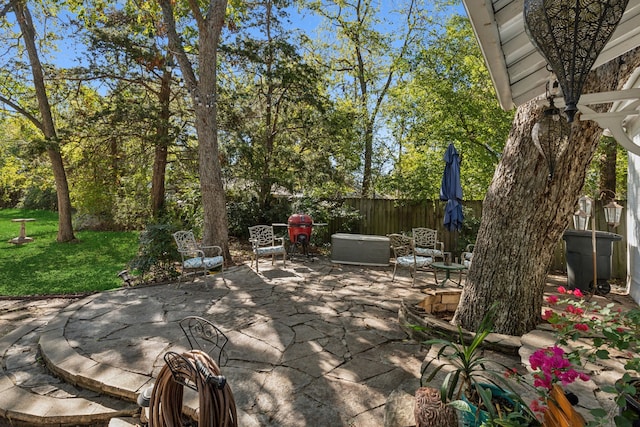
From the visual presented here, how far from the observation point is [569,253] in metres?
5.66

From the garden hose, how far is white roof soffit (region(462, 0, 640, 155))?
7.78 feet

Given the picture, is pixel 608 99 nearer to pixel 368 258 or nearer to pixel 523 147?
pixel 523 147

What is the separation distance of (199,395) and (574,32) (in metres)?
1.96

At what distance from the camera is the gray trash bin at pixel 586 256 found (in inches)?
210

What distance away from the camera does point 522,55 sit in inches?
105

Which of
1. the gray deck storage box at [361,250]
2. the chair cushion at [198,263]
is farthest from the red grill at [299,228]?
the chair cushion at [198,263]

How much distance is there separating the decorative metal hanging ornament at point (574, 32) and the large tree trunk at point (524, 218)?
203 cm

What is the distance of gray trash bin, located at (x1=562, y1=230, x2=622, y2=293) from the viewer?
534cm

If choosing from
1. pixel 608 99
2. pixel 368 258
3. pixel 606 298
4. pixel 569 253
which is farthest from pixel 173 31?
pixel 606 298

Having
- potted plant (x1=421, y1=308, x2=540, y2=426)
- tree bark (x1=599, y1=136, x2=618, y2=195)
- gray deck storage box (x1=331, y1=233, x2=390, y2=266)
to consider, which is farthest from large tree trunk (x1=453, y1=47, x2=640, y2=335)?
tree bark (x1=599, y1=136, x2=618, y2=195)

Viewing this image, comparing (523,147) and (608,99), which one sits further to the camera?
(523,147)

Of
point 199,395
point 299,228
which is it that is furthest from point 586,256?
point 199,395

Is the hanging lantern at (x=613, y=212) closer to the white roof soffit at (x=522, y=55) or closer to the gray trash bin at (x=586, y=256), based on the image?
the gray trash bin at (x=586, y=256)

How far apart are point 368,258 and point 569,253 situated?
3.61 metres
